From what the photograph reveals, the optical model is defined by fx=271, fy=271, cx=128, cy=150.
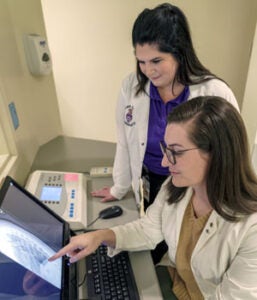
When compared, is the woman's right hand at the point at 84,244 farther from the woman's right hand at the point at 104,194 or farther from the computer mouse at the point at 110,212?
the woman's right hand at the point at 104,194

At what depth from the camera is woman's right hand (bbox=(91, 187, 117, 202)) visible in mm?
1278

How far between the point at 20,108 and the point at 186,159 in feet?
3.37

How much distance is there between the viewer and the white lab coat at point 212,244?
2.48ft

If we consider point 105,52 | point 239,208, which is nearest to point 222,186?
point 239,208

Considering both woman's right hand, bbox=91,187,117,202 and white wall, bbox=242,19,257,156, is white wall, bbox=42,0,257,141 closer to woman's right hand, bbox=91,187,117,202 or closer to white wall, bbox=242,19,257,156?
white wall, bbox=242,19,257,156

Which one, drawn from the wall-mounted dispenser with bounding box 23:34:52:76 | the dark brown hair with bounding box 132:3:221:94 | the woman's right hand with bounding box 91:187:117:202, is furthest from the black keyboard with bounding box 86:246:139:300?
the wall-mounted dispenser with bounding box 23:34:52:76

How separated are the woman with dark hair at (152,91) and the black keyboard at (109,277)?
347 mm

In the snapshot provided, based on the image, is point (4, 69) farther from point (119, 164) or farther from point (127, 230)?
point (127, 230)

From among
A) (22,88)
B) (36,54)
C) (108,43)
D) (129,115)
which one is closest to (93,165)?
(129,115)

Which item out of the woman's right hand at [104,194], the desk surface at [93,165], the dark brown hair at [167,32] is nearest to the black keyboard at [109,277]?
the desk surface at [93,165]

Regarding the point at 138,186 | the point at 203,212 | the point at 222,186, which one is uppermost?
the point at 222,186

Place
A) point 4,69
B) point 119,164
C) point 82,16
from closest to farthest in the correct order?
1. point 4,69
2. point 119,164
3. point 82,16

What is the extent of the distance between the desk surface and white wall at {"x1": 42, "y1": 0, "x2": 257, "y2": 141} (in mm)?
839

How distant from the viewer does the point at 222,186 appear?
0.80m
